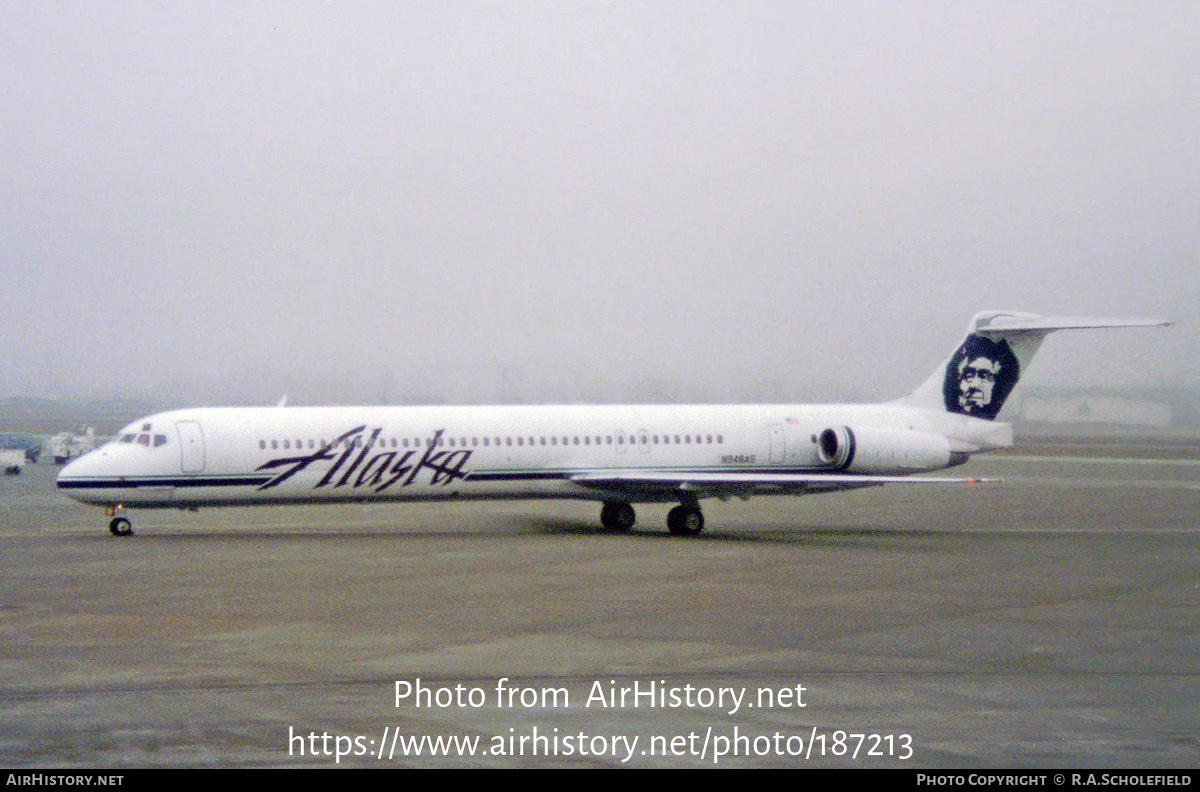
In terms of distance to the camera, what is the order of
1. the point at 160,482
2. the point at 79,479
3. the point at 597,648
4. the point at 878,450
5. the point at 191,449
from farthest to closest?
1. the point at 878,450
2. the point at 191,449
3. the point at 160,482
4. the point at 79,479
5. the point at 597,648

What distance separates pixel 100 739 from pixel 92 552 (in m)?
14.5

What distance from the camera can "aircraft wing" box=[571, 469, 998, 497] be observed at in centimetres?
2802

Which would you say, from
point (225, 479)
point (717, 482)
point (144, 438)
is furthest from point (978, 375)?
point (144, 438)

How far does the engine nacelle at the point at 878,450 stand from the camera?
2984 centimetres

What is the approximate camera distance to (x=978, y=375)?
1266 inches

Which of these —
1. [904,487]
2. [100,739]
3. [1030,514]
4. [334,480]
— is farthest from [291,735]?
[904,487]

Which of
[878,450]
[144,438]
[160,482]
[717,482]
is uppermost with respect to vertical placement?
[144,438]

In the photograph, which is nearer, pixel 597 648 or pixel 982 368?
pixel 597 648

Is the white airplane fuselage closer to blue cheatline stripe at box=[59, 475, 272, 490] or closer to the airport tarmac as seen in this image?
blue cheatline stripe at box=[59, 475, 272, 490]

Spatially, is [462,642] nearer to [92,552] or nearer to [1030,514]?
[92,552]

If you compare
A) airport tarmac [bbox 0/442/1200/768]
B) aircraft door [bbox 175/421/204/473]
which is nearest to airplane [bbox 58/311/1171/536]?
aircraft door [bbox 175/421/204/473]

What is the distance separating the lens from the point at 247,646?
1422cm

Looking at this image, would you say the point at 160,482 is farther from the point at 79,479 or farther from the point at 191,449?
the point at 79,479

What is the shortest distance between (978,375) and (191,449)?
723 inches
